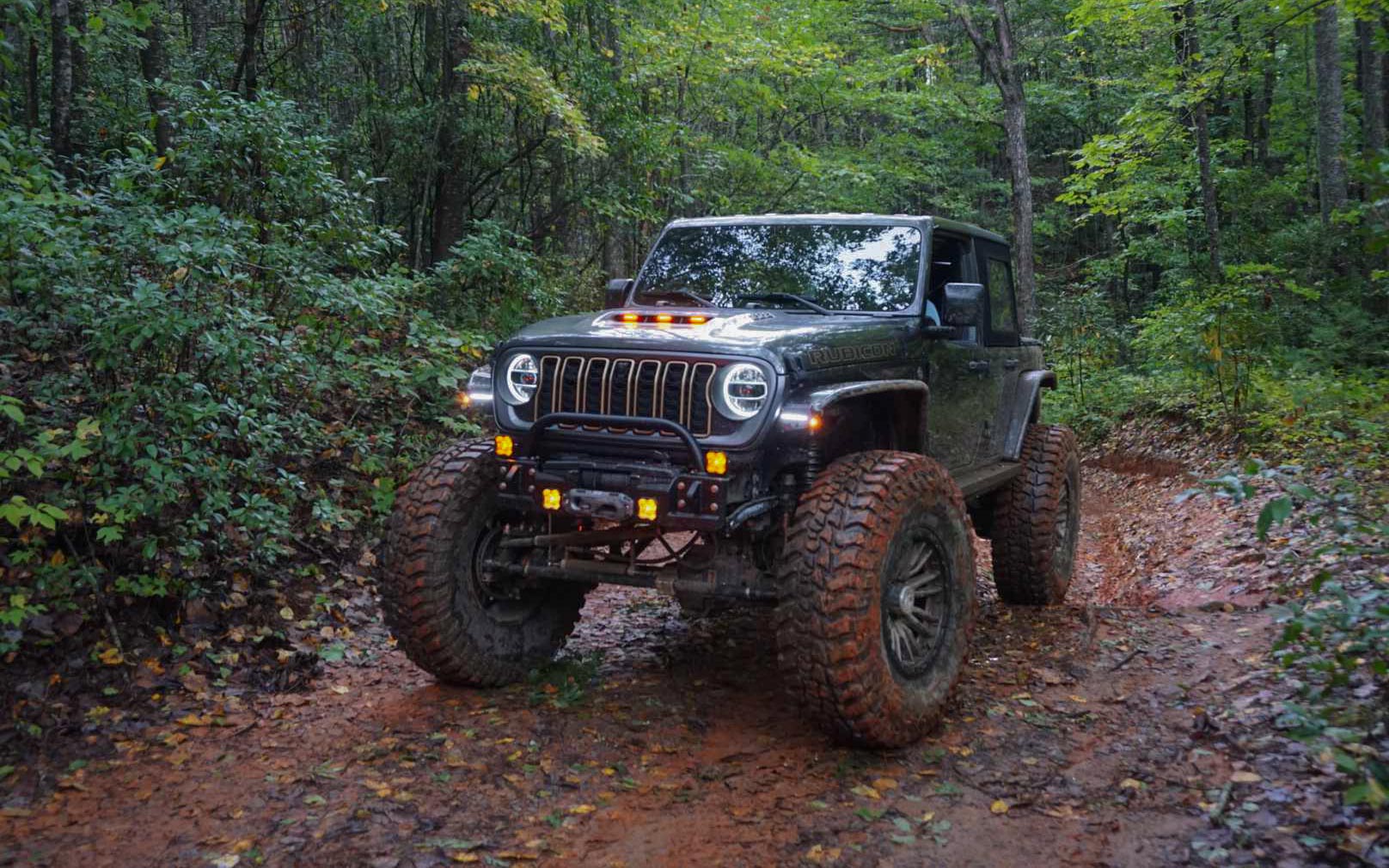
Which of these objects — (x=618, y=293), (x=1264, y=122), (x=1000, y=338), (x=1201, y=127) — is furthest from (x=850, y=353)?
(x=1264, y=122)

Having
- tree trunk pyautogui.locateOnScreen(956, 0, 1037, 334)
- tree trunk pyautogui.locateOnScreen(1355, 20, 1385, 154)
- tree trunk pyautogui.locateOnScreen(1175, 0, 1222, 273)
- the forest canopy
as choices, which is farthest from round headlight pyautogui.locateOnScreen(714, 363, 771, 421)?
tree trunk pyautogui.locateOnScreen(1355, 20, 1385, 154)

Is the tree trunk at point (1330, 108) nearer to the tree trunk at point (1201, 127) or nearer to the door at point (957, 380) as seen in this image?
the tree trunk at point (1201, 127)

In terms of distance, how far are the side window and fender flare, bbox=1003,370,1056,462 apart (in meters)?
0.37

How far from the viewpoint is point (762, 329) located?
443 cm

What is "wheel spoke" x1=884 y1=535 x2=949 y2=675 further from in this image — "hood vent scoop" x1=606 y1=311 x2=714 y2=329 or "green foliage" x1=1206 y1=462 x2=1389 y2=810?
"hood vent scoop" x1=606 y1=311 x2=714 y2=329

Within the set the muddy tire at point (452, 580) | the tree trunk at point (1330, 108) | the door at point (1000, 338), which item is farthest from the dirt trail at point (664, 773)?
the tree trunk at point (1330, 108)

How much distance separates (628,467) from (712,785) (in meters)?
1.34

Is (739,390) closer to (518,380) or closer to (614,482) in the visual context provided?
(614,482)

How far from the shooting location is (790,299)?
5.23 meters

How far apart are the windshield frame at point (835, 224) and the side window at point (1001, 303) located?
1077 millimetres

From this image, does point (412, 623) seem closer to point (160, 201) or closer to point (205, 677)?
point (205, 677)

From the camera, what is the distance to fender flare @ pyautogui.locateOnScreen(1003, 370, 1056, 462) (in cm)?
659

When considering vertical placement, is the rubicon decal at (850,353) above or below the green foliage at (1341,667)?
above

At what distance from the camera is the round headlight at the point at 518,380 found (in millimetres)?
4551
